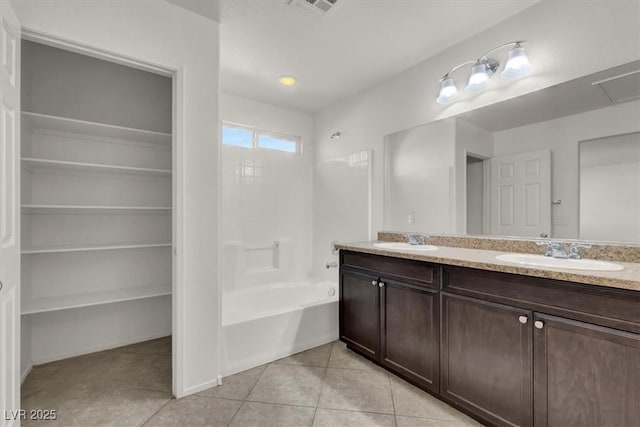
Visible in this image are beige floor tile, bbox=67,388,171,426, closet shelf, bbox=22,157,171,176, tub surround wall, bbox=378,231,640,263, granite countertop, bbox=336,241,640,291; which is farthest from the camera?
closet shelf, bbox=22,157,171,176

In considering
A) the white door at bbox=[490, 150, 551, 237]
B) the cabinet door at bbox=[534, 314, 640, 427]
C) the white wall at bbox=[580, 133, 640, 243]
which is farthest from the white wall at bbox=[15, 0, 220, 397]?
the white wall at bbox=[580, 133, 640, 243]

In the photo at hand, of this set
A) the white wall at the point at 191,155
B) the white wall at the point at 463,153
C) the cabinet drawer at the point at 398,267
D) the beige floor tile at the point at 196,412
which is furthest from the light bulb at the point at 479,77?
the beige floor tile at the point at 196,412

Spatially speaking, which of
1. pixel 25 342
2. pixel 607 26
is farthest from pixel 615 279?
pixel 25 342

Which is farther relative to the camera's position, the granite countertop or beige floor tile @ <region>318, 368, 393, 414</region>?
beige floor tile @ <region>318, 368, 393, 414</region>

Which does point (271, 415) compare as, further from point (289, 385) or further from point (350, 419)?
point (350, 419)

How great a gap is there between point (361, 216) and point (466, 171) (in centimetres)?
114

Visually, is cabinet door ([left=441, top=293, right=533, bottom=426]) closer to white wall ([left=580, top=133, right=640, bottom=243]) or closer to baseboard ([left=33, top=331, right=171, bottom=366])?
white wall ([left=580, top=133, right=640, bottom=243])

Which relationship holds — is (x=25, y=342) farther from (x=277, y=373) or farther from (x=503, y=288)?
(x=503, y=288)

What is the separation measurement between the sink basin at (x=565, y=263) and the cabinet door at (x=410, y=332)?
0.51 metres

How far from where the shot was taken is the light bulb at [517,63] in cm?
187

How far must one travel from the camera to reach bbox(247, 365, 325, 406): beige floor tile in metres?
1.85

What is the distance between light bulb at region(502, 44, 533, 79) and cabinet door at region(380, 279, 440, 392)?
148cm
